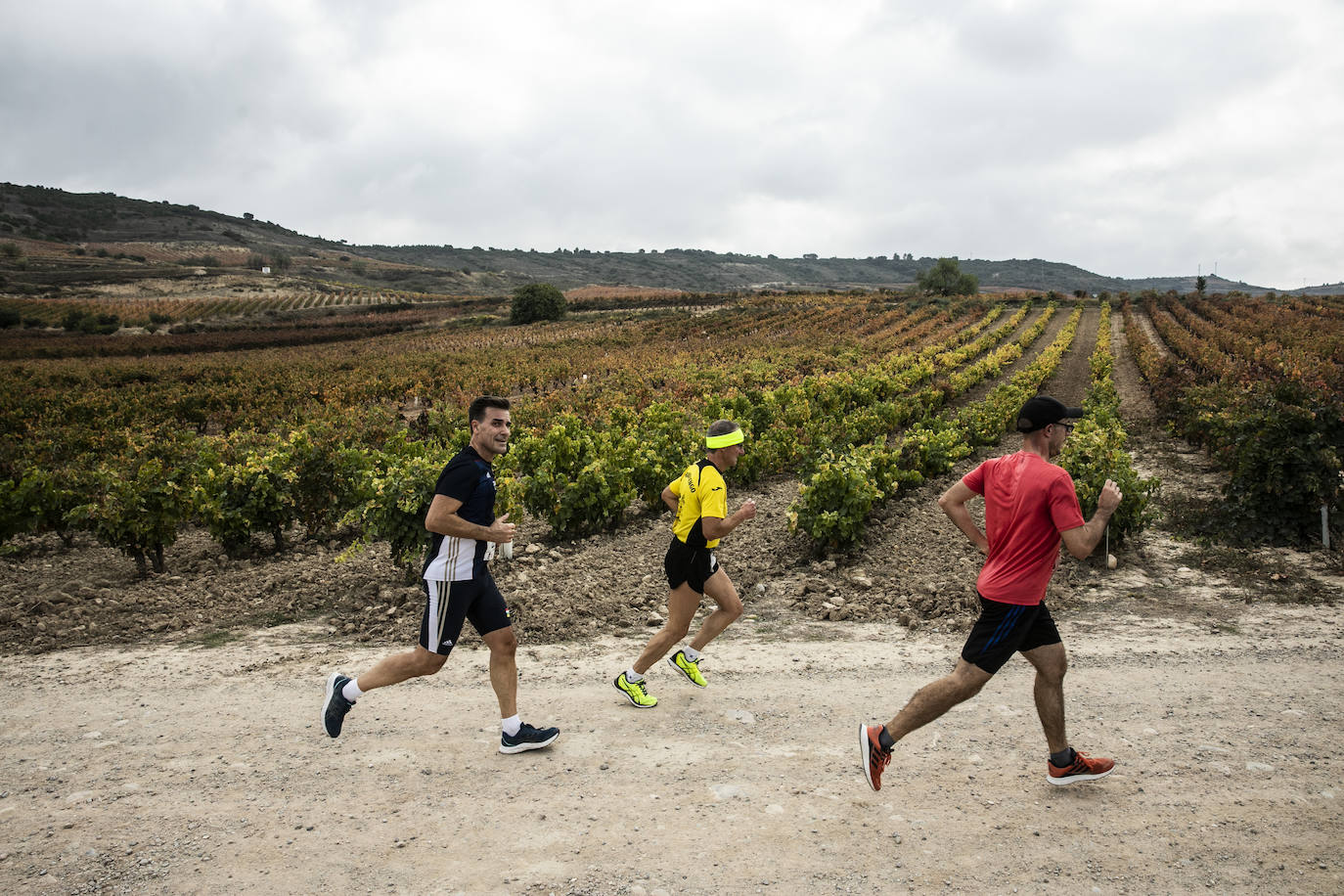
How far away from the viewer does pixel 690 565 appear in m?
4.54

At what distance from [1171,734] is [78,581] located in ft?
32.4

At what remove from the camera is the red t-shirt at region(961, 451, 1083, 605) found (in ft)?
10.9

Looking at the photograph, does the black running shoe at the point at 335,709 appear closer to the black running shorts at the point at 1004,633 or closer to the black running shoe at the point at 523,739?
the black running shoe at the point at 523,739

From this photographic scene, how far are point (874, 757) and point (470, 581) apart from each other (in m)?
2.29

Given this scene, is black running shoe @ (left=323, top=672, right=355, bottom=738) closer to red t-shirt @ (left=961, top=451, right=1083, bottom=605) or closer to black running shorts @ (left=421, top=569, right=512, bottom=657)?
black running shorts @ (left=421, top=569, right=512, bottom=657)

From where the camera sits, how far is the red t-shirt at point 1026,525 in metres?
3.33

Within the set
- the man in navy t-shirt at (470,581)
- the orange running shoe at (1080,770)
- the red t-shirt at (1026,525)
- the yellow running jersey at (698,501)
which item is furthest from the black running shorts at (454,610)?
the orange running shoe at (1080,770)

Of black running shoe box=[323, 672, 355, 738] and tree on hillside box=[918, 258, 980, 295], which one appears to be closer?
black running shoe box=[323, 672, 355, 738]

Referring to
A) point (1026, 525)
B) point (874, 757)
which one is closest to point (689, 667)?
point (874, 757)

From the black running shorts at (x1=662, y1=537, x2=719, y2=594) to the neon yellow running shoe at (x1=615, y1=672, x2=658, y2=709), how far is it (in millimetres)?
695

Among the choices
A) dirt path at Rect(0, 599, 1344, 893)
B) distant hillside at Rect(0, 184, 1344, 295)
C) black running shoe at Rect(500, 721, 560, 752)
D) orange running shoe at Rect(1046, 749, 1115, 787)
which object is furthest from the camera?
distant hillside at Rect(0, 184, 1344, 295)

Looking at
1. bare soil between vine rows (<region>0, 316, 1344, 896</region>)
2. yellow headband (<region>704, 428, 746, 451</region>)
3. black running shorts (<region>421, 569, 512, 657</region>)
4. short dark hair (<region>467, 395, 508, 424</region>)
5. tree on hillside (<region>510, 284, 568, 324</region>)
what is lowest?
bare soil between vine rows (<region>0, 316, 1344, 896</region>)

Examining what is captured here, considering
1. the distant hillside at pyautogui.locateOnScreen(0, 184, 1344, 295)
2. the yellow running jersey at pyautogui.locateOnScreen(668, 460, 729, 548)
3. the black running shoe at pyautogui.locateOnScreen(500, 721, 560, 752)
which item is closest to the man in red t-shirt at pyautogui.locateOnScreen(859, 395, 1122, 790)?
the yellow running jersey at pyautogui.locateOnScreen(668, 460, 729, 548)

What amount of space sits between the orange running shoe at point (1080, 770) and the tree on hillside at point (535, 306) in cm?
6962
